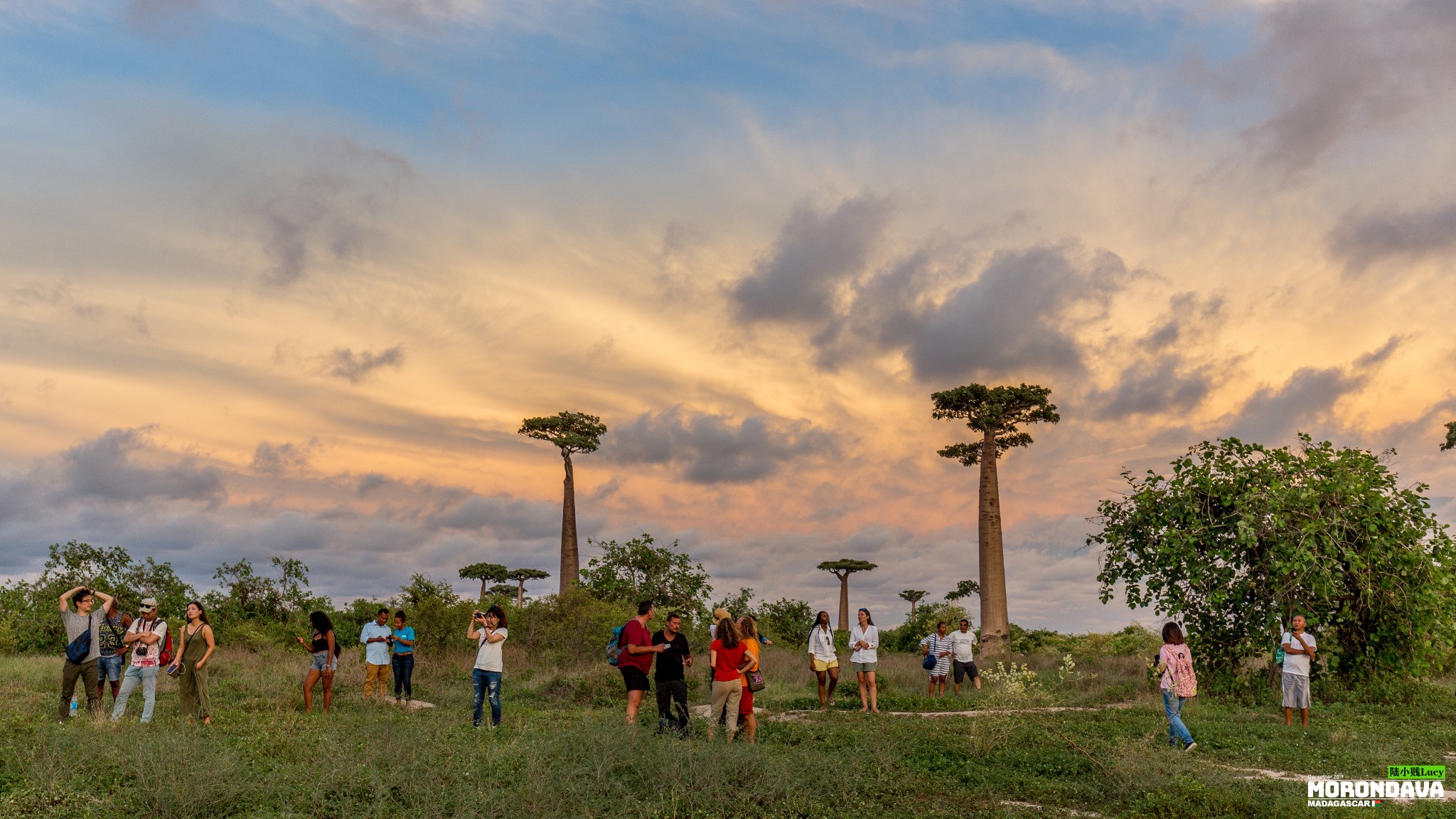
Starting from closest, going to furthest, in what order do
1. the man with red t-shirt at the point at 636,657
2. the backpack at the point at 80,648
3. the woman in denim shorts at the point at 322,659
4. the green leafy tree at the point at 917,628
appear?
Answer: the man with red t-shirt at the point at 636,657, the backpack at the point at 80,648, the woman in denim shorts at the point at 322,659, the green leafy tree at the point at 917,628

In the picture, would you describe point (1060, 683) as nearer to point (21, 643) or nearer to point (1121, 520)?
point (1121, 520)

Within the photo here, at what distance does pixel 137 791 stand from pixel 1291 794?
11.2 m

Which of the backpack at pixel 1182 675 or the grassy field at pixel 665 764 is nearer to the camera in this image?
the grassy field at pixel 665 764

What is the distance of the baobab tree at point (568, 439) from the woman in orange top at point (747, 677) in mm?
27765

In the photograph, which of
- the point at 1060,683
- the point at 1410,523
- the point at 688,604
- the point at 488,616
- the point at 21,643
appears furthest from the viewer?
the point at 688,604

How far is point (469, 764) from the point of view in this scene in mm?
9500

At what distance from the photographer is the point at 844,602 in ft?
155

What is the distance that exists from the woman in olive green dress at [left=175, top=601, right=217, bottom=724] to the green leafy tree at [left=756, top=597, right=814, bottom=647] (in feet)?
86.4

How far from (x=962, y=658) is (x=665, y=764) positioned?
11565 mm

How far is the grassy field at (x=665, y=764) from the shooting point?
8367 millimetres

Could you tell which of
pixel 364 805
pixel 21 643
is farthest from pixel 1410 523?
pixel 21 643

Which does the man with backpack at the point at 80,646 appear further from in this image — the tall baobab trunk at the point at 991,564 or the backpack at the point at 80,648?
the tall baobab trunk at the point at 991,564

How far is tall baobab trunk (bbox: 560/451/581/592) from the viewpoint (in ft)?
125

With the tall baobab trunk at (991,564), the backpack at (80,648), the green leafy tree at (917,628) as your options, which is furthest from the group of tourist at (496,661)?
the green leafy tree at (917,628)
